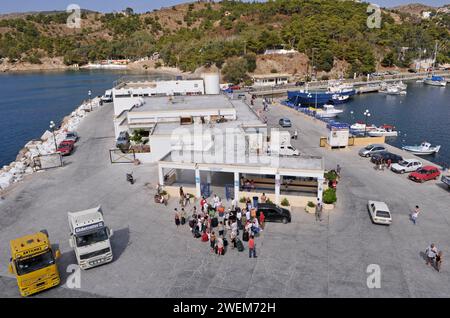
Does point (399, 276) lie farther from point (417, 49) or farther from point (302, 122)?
point (417, 49)

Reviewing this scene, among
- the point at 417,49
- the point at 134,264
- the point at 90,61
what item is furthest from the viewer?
the point at 90,61

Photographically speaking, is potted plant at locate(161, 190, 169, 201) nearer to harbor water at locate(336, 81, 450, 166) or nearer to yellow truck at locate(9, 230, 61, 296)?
yellow truck at locate(9, 230, 61, 296)

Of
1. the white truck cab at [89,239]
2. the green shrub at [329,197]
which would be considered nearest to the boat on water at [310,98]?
the green shrub at [329,197]

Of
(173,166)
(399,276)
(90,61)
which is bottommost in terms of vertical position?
(399,276)

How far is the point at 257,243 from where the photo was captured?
19.4 meters

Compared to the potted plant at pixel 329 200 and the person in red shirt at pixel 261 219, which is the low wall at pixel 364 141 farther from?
the person in red shirt at pixel 261 219

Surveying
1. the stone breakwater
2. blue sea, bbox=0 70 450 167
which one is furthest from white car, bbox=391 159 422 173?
the stone breakwater

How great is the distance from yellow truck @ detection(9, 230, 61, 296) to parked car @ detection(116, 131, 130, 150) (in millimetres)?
20084

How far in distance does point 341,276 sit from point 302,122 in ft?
117

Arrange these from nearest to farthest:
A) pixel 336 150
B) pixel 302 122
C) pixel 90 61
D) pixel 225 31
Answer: pixel 336 150 < pixel 302 122 < pixel 225 31 < pixel 90 61

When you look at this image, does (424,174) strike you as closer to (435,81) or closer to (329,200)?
(329,200)

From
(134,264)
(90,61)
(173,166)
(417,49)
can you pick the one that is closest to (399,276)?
(134,264)

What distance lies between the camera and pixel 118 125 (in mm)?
39406

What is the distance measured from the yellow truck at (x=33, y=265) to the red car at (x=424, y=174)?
26.3m
